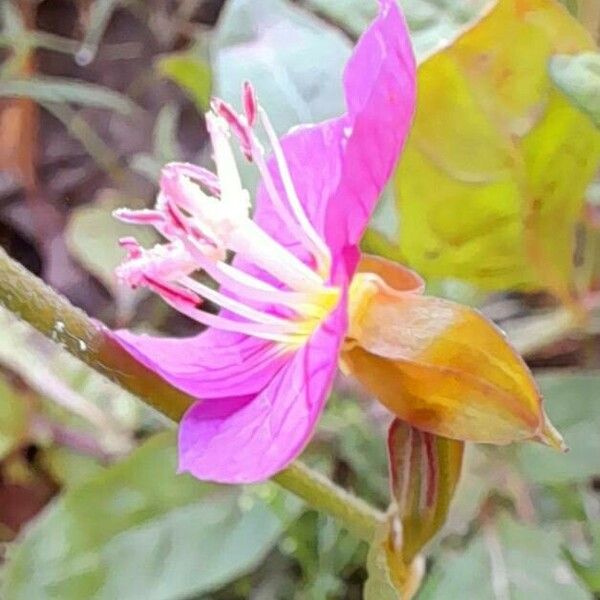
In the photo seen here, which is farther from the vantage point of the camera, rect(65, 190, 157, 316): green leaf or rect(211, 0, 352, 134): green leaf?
rect(65, 190, 157, 316): green leaf

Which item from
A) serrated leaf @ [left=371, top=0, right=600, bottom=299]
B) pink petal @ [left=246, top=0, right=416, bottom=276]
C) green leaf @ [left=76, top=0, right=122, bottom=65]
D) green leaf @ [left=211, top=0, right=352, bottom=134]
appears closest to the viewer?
pink petal @ [left=246, top=0, right=416, bottom=276]

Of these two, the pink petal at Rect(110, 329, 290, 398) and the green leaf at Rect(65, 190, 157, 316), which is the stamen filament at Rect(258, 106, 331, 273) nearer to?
the pink petal at Rect(110, 329, 290, 398)

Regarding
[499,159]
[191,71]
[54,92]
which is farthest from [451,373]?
[54,92]

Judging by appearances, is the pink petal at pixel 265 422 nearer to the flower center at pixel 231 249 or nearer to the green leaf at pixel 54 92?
the flower center at pixel 231 249

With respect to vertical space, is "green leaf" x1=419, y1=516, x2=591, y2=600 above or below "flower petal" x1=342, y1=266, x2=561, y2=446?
below

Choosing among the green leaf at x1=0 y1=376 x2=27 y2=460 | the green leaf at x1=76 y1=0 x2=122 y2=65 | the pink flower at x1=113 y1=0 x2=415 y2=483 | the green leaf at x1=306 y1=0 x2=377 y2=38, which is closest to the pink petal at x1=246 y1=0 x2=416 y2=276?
the pink flower at x1=113 y1=0 x2=415 y2=483

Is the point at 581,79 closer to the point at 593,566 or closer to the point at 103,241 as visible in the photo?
the point at 593,566

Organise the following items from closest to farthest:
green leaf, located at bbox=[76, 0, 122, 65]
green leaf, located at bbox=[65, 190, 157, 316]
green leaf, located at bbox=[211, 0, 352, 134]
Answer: green leaf, located at bbox=[211, 0, 352, 134] → green leaf, located at bbox=[65, 190, 157, 316] → green leaf, located at bbox=[76, 0, 122, 65]

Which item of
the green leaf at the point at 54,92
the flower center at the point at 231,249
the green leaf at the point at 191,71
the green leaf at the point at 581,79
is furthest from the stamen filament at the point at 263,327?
the green leaf at the point at 54,92
